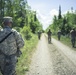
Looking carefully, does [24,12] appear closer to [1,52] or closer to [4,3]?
[4,3]

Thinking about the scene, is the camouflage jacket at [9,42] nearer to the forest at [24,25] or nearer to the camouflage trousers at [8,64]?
the camouflage trousers at [8,64]

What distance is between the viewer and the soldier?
6.36 m

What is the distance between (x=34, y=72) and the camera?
10.8 metres

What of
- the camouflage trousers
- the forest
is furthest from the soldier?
the forest

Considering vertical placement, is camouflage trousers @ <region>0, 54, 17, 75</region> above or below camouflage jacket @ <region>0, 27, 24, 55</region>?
below

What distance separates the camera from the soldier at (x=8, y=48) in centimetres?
636

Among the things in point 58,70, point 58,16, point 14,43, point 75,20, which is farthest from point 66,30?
point 14,43

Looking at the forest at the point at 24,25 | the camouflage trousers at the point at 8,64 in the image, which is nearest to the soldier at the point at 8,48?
the camouflage trousers at the point at 8,64

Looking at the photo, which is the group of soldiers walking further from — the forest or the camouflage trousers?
the forest

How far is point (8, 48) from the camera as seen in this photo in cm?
637

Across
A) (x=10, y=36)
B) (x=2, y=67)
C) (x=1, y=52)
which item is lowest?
(x=2, y=67)

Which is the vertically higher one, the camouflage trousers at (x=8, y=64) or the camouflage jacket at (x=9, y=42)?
the camouflage jacket at (x=9, y=42)

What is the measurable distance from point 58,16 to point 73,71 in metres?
→ 105

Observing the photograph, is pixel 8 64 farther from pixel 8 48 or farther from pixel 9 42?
pixel 9 42
